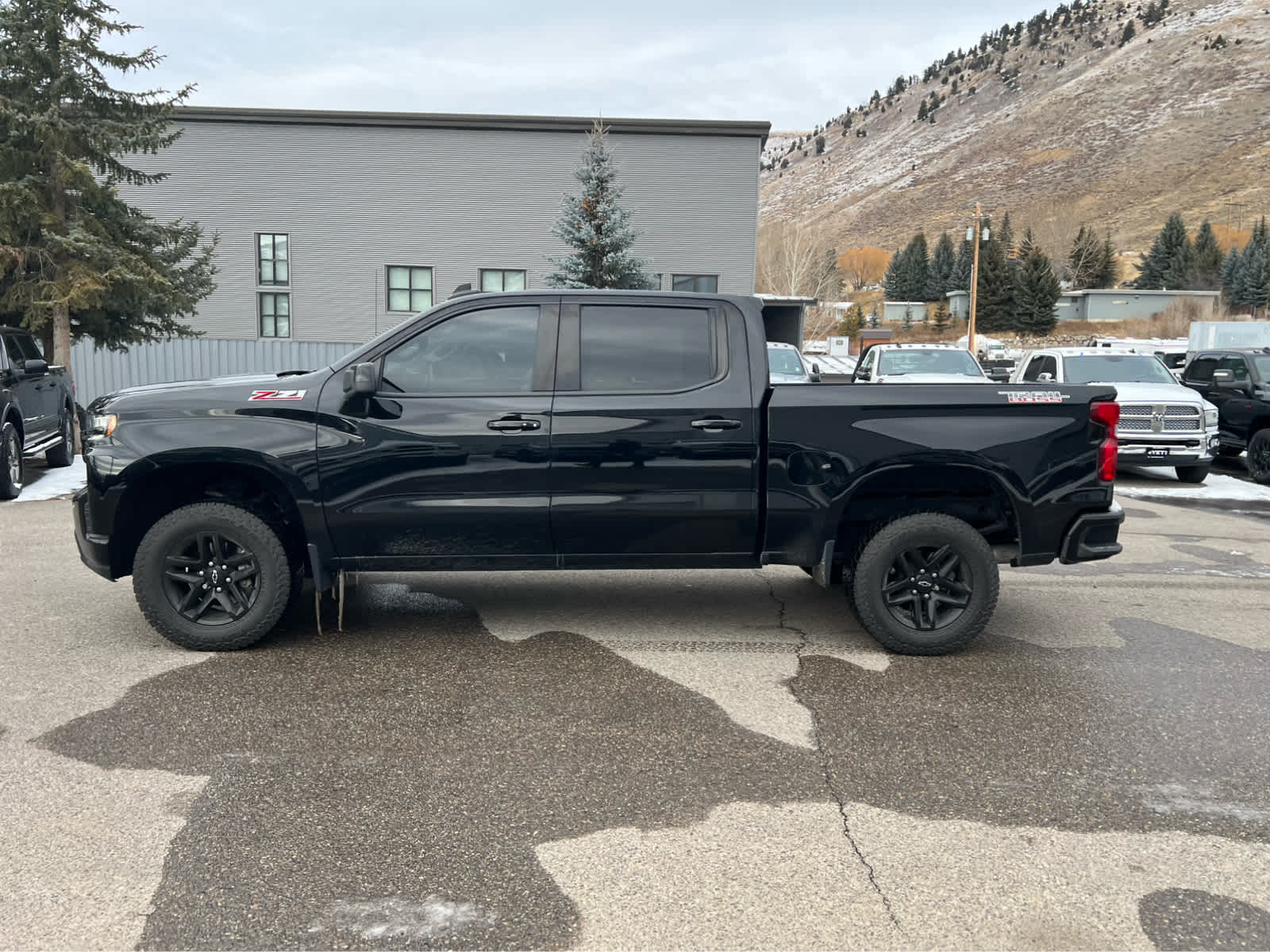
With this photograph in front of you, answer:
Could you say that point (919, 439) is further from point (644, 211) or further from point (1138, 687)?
point (644, 211)

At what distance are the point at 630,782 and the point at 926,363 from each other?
530 inches

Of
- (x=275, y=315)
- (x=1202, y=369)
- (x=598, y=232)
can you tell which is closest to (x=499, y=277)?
(x=598, y=232)

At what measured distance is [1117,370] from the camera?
14.7m

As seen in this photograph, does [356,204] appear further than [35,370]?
Yes

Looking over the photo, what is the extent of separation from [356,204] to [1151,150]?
172 metres

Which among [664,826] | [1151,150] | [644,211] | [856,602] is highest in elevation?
[1151,150]

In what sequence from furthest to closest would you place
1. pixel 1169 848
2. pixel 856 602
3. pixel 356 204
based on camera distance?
pixel 356 204 < pixel 856 602 < pixel 1169 848

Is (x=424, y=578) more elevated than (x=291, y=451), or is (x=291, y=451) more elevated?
(x=291, y=451)

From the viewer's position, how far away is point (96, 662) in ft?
17.3

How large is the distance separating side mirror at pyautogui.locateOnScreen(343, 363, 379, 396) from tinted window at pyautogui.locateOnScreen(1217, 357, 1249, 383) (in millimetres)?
14302

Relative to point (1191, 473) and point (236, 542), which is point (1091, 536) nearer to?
point (236, 542)

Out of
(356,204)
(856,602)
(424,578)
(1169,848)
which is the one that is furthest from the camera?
(356,204)

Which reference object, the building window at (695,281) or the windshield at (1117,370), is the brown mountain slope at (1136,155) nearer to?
the building window at (695,281)

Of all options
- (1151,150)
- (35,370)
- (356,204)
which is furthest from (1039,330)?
(1151,150)
